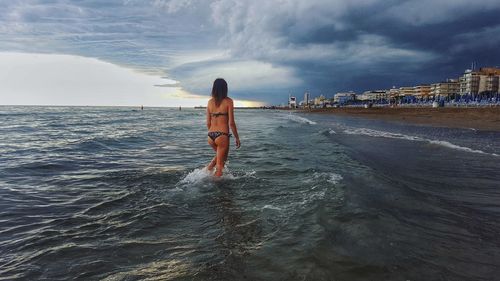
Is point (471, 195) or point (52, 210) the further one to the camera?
point (471, 195)

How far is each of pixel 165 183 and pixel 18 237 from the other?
3203 millimetres

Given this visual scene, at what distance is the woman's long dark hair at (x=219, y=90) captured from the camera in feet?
23.3

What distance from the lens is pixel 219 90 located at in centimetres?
722

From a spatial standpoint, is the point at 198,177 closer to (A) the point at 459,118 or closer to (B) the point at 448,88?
(A) the point at 459,118

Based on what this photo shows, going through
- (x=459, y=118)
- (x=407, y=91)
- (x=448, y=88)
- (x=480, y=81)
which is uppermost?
(x=480, y=81)

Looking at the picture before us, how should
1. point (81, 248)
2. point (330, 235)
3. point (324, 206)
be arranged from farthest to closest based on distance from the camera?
point (324, 206) → point (330, 235) → point (81, 248)

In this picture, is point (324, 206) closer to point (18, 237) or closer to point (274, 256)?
point (274, 256)

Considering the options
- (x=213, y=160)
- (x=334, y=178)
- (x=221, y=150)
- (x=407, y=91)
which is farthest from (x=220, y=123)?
(x=407, y=91)

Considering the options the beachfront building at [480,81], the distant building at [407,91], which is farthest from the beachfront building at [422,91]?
the beachfront building at [480,81]

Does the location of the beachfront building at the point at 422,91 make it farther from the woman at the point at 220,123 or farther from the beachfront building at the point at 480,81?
the woman at the point at 220,123

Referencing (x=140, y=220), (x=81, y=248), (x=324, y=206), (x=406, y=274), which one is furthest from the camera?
(x=324, y=206)

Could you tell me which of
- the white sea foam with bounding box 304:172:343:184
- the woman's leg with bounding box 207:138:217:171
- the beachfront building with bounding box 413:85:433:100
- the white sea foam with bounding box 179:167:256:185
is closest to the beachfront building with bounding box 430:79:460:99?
the beachfront building with bounding box 413:85:433:100

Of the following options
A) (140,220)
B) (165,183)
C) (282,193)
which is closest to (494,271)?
(282,193)

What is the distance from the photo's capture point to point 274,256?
3475 millimetres
